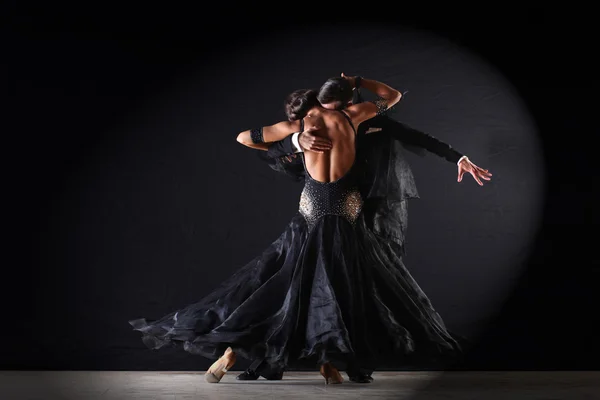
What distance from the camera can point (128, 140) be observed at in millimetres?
4867

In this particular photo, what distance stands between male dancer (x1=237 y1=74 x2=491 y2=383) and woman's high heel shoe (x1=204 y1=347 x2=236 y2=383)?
0.12m

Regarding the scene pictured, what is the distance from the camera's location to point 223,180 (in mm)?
4883

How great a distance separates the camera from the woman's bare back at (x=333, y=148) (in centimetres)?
405

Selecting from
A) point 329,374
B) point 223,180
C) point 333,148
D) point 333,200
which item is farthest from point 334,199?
point 223,180

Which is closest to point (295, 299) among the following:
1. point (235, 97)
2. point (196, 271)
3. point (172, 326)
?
point (172, 326)

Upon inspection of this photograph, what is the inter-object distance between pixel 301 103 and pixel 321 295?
845mm

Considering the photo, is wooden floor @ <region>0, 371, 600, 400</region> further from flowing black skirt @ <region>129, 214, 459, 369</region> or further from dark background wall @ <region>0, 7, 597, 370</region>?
dark background wall @ <region>0, 7, 597, 370</region>

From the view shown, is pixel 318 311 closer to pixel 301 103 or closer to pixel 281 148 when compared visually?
pixel 281 148

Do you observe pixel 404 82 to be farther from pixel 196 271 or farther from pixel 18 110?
pixel 18 110

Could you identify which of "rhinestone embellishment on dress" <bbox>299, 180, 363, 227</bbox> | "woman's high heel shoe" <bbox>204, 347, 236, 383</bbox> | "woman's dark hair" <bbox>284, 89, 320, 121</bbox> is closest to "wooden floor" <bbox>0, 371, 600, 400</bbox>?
"woman's high heel shoe" <bbox>204, 347, 236, 383</bbox>

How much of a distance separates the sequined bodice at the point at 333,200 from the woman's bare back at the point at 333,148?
0.03 metres

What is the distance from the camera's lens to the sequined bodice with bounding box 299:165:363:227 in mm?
4051

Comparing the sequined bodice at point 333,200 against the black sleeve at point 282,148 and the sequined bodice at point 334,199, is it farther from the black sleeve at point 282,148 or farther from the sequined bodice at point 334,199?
the black sleeve at point 282,148

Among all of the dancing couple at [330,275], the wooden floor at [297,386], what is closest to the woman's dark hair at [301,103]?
the dancing couple at [330,275]
